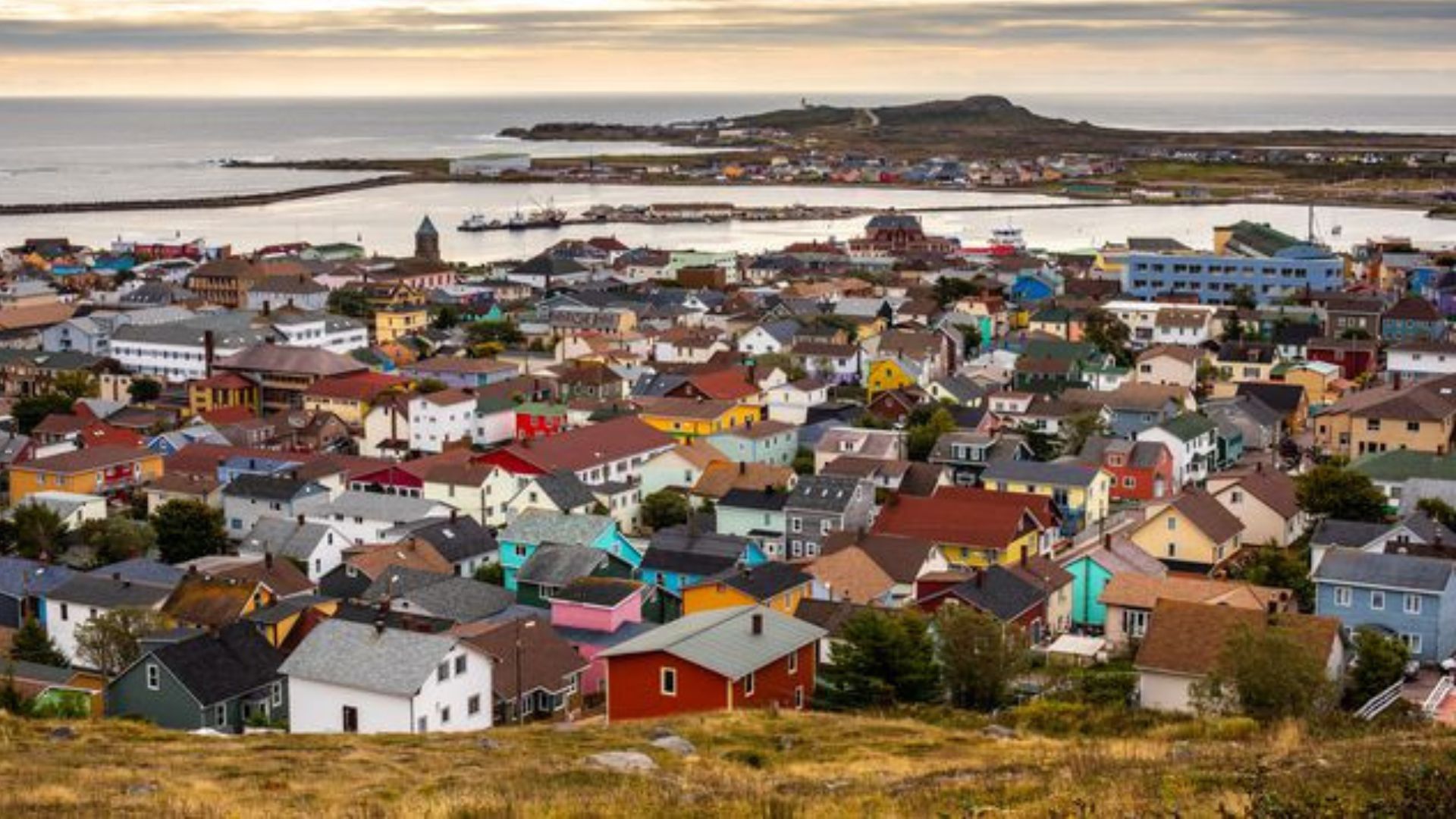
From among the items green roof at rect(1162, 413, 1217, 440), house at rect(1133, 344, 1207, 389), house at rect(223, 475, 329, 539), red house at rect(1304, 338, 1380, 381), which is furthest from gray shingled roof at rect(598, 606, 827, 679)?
red house at rect(1304, 338, 1380, 381)

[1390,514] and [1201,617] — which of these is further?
[1390,514]

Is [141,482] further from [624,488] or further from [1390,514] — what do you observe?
[1390,514]

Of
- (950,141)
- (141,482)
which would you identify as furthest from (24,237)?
(950,141)

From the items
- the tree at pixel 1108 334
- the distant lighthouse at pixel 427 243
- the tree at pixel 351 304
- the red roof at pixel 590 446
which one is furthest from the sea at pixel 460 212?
the red roof at pixel 590 446

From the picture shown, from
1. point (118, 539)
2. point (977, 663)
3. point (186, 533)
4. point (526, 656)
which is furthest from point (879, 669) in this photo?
point (118, 539)

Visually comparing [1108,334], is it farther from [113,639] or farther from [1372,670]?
[113,639]

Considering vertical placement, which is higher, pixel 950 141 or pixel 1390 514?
pixel 950 141
